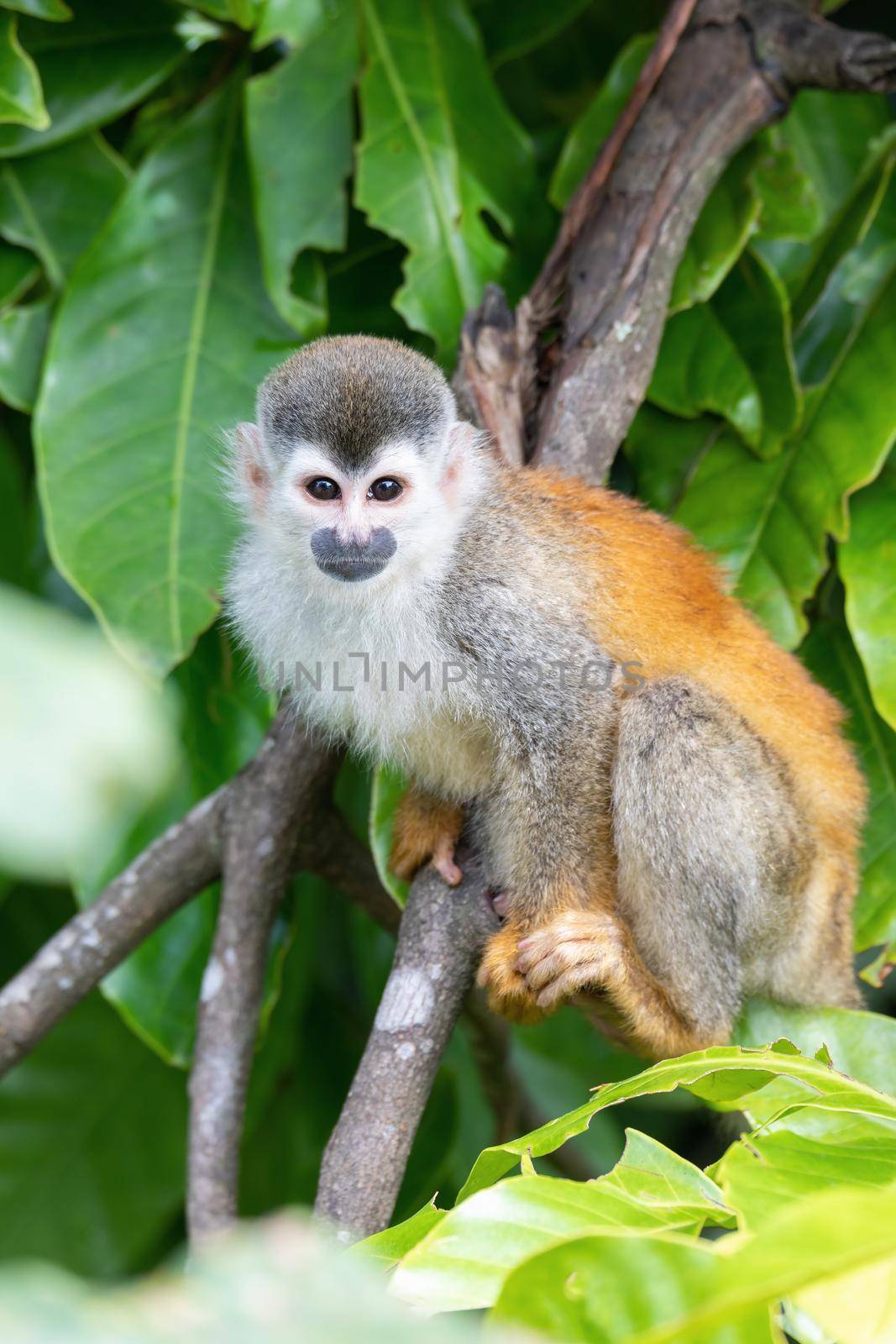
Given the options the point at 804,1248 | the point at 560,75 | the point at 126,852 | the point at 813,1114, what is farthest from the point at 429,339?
the point at 804,1248

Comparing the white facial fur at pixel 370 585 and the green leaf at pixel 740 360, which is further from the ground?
the green leaf at pixel 740 360

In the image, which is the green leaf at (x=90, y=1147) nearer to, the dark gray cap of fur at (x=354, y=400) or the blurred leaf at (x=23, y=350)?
the blurred leaf at (x=23, y=350)

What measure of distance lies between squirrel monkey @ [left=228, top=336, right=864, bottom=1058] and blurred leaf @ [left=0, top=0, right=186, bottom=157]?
1379 mm

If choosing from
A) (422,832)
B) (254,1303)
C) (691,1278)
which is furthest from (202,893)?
Answer: (254,1303)

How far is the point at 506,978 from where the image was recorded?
2254 millimetres

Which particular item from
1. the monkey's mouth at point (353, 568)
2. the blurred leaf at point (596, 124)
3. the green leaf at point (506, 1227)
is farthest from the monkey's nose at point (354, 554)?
the blurred leaf at point (596, 124)

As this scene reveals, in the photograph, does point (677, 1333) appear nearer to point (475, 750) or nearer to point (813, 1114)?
point (813, 1114)

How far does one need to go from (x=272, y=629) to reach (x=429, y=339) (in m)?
1.19

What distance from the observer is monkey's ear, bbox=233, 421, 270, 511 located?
254 centimetres

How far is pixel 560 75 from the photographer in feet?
13.1

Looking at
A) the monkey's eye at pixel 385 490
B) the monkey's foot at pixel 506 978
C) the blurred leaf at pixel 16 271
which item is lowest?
the monkey's foot at pixel 506 978

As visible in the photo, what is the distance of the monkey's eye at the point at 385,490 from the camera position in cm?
239

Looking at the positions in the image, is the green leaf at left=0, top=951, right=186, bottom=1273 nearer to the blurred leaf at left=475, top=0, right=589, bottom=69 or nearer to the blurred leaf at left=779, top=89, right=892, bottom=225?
the blurred leaf at left=475, top=0, right=589, bottom=69

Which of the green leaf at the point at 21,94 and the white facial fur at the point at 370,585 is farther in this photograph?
the green leaf at the point at 21,94
